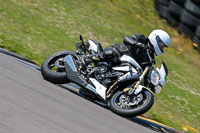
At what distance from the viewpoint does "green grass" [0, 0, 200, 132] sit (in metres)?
8.98

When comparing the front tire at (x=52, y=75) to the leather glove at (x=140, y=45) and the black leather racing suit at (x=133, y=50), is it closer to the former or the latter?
the black leather racing suit at (x=133, y=50)

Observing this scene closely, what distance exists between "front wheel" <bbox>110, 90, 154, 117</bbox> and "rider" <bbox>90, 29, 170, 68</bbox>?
0.69 m

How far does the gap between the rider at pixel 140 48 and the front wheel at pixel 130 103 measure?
69 centimetres

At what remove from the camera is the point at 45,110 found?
16.5 feet

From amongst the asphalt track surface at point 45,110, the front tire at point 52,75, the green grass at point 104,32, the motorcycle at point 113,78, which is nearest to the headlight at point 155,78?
the motorcycle at point 113,78

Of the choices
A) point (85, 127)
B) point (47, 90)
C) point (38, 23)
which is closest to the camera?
point (85, 127)

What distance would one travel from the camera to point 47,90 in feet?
20.5

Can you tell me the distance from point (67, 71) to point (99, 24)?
675cm

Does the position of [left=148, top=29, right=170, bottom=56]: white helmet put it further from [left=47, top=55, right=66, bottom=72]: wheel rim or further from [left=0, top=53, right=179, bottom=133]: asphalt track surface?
[left=47, top=55, right=66, bottom=72]: wheel rim

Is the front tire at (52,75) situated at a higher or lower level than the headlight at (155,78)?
lower

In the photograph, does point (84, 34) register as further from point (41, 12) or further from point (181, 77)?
point (181, 77)

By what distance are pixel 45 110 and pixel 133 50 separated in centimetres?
253

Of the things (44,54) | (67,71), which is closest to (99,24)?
(44,54)

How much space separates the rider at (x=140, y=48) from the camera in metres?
6.74
